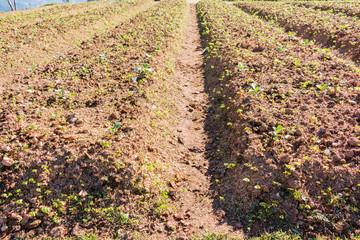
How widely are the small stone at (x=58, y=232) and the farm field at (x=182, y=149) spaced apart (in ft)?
0.06

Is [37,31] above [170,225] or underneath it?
above

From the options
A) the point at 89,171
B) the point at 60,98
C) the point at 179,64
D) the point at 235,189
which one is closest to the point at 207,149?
the point at 235,189

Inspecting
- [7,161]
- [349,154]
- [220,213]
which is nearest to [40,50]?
[7,161]

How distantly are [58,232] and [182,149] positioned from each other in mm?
3369

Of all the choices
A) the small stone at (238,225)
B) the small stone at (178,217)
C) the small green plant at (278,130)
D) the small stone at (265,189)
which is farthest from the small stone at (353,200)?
the small stone at (178,217)

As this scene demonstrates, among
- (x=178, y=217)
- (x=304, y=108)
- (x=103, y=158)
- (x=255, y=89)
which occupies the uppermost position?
(x=255, y=89)

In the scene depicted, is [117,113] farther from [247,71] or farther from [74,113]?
[247,71]

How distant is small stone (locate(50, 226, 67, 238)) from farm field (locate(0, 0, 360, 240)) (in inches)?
0.7

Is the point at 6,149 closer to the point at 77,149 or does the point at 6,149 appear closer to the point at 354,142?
the point at 77,149

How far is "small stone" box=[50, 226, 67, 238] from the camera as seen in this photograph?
3.97 m

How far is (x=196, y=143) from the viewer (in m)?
6.43

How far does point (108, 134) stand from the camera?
17.6 ft

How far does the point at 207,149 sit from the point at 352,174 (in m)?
3.27

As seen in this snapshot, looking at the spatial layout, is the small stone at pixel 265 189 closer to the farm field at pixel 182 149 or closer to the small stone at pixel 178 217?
the farm field at pixel 182 149
